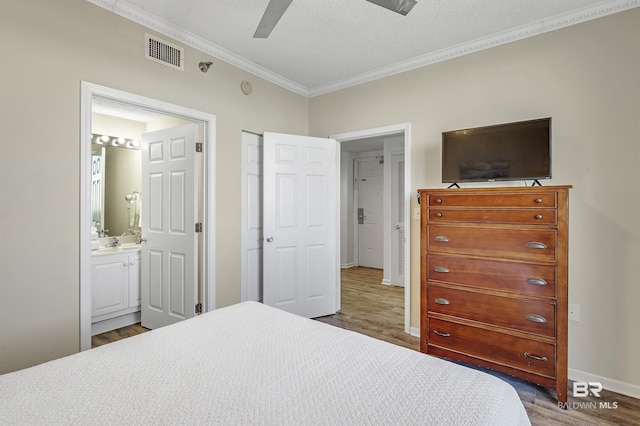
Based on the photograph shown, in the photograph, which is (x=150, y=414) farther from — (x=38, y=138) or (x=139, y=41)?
(x=139, y=41)

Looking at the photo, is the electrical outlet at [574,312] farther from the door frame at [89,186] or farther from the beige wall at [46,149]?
the beige wall at [46,149]

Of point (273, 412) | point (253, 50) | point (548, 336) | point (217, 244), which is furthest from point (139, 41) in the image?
point (548, 336)

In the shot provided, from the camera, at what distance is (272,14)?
1713 mm

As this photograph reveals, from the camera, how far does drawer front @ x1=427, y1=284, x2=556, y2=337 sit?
208cm

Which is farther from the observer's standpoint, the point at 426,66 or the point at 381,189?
the point at 381,189

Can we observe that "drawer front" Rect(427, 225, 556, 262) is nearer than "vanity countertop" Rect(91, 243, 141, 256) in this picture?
Yes

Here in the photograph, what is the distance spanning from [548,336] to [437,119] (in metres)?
1.96

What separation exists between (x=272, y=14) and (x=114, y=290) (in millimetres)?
3094

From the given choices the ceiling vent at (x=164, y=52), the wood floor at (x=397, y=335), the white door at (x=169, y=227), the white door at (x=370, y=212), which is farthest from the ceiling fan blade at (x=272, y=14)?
the white door at (x=370, y=212)

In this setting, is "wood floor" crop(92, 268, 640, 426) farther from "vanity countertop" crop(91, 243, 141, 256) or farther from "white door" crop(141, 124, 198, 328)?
"vanity countertop" crop(91, 243, 141, 256)

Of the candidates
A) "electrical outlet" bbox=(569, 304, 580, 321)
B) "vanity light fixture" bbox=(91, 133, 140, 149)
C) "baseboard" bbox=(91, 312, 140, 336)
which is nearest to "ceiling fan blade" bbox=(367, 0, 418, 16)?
"electrical outlet" bbox=(569, 304, 580, 321)

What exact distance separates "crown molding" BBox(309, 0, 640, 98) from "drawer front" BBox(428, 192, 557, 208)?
138cm

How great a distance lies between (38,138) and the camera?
A: 194 cm

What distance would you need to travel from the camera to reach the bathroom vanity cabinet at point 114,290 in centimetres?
318
